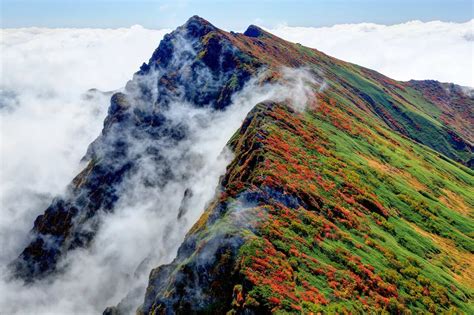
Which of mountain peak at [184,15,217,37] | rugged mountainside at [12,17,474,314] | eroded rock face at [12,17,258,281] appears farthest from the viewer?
mountain peak at [184,15,217,37]

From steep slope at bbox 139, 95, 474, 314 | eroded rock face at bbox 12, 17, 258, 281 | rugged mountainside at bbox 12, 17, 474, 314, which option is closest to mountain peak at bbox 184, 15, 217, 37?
eroded rock face at bbox 12, 17, 258, 281

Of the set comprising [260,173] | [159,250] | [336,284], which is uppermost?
[260,173]

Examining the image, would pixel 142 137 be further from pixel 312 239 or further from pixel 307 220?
pixel 312 239

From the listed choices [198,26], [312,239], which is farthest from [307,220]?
[198,26]

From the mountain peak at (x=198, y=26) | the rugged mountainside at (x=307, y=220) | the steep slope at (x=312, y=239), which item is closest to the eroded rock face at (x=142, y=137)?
the mountain peak at (x=198, y=26)

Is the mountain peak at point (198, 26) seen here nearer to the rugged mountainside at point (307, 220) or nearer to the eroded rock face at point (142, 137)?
the eroded rock face at point (142, 137)

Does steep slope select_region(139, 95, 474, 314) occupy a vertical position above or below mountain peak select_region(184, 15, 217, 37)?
below

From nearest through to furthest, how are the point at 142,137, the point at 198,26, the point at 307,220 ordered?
1. the point at 307,220
2. the point at 142,137
3. the point at 198,26

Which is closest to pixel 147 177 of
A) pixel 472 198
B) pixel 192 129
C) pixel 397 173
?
pixel 192 129

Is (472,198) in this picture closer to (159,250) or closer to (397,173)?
(397,173)

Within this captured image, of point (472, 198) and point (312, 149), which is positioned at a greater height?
point (312, 149)

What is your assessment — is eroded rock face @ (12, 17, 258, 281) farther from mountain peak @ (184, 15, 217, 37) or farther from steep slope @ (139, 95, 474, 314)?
steep slope @ (139, 95, 474, 314)
